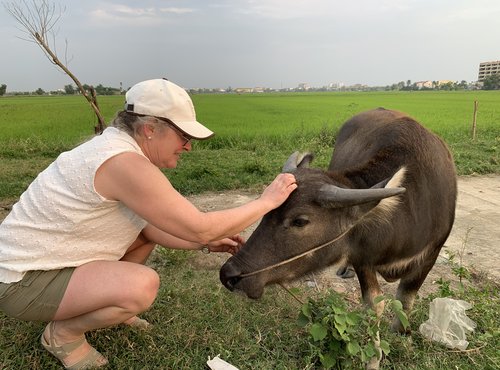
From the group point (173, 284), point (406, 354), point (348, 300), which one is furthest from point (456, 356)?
point (173, 284)

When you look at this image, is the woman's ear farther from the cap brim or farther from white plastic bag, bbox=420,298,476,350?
white plastic bag, bbox=420,298,476,350

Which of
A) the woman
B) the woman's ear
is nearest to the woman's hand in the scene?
A: the woman

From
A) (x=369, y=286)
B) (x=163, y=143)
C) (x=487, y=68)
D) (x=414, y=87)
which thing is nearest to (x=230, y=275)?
(x=163, y=143)

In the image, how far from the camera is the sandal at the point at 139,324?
2.37m

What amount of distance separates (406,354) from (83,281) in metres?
1.75

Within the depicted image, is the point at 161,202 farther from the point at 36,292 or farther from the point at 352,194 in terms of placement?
the point at 352,194

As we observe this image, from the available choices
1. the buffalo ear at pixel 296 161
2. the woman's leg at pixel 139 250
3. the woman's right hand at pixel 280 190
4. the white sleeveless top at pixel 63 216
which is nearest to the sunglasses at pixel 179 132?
the white sleeveless top at pixel 63 216

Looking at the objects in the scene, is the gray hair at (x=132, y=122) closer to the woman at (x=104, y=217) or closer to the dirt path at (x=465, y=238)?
the woman at (x=104, y=217)

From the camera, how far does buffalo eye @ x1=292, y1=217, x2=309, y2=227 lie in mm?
1946

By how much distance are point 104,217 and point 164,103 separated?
598mm

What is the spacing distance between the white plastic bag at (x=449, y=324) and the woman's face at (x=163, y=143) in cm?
174

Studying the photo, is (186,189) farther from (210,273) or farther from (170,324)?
(170,324)

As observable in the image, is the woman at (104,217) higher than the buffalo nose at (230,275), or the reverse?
the woman at (104,217)

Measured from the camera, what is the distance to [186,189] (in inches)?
216
